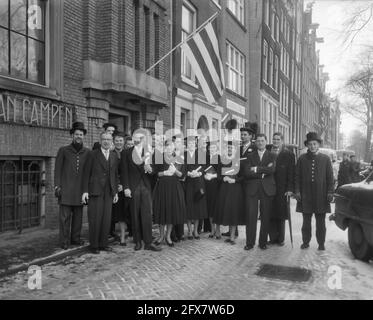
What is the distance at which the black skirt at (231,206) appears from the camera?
7.72 metres

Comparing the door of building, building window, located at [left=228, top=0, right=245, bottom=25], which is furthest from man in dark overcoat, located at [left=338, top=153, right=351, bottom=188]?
the door of building

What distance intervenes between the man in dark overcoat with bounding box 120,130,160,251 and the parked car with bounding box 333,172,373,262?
3.16 meters

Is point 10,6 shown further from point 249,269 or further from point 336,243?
point 336,243

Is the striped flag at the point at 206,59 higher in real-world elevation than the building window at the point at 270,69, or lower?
lower

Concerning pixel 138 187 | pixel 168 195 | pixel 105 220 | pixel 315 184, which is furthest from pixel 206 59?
pixel 105 220

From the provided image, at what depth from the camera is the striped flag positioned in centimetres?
1209

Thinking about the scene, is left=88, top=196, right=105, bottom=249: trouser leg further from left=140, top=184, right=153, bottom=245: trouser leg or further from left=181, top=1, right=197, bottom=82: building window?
left=181, top=1, right=197, bottom=82: building window

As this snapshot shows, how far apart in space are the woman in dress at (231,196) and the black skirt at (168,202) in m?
0.80

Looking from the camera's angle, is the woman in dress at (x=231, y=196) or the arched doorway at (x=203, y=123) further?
the arched doorway at (x=203, y=123)

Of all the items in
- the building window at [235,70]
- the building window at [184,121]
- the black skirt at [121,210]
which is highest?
the building window at [235,70]

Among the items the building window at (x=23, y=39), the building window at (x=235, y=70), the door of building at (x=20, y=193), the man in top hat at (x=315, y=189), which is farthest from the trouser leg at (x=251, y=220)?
the building window at (x=235, y=70)

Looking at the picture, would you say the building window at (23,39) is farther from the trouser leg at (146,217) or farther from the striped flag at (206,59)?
the striped flag at (206,59)

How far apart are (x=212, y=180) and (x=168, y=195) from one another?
1438 mm
